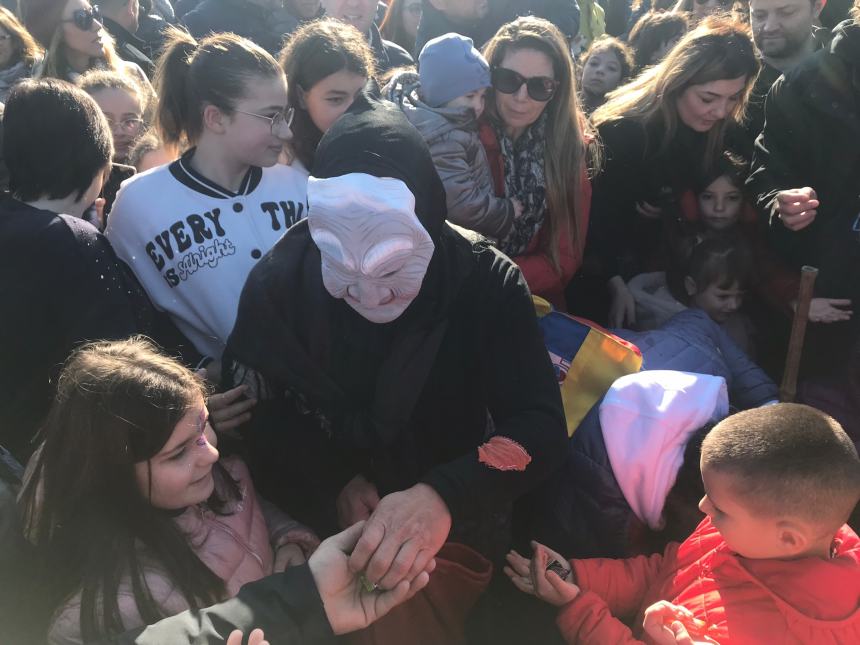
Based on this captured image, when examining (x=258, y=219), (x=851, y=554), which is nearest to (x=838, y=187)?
(x=851, y=554)

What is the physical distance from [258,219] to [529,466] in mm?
1178

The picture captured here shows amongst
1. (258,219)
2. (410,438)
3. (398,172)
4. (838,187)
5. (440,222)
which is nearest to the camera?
(398,172)

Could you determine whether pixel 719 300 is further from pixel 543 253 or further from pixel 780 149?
pixel 543 253

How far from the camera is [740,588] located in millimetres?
1609

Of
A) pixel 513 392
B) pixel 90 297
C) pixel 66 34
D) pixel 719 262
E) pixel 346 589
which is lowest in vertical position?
pixel 719 262

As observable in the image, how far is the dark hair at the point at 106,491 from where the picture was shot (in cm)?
148

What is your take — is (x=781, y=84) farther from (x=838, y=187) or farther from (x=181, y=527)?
(x=181, y=527)

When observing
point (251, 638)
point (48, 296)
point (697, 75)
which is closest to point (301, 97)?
point (48, 296)

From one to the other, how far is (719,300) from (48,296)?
7.91ft

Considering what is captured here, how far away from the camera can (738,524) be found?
160 cm

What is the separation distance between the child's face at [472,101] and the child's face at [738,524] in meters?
1.65

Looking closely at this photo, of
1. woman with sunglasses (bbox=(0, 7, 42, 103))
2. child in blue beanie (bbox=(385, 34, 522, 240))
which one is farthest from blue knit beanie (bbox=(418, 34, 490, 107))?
woman with sunglasses (bbox=(0, 7, 42, 103))

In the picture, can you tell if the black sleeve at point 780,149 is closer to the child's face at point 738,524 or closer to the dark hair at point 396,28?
the child's face at point 738,524

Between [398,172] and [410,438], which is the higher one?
[398,172]
